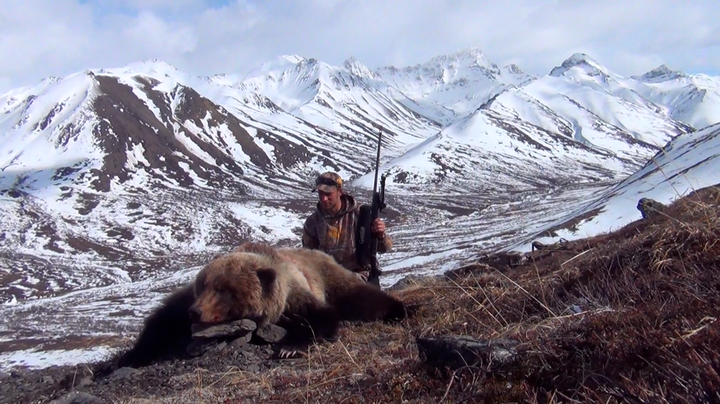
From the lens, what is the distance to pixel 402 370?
9.55 feet

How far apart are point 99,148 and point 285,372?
128 meters

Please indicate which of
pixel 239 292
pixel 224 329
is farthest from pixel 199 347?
pixel 239 292

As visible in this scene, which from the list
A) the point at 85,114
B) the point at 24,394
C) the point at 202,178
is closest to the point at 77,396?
the point at 24,394

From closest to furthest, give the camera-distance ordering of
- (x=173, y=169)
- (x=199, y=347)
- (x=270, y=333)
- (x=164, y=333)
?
(x=199, y=347)
(x=270, y=333)
(x=164, y=333)
(x=173, y=169)

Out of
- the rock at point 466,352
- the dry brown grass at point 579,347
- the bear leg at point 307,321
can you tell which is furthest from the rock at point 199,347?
the rock at point 466,352

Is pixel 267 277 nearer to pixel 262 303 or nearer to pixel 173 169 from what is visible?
pixel 262 303

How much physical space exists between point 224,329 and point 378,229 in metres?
2.78

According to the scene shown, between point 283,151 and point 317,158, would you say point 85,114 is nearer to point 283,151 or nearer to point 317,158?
point 283,151

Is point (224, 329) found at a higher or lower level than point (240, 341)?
higher

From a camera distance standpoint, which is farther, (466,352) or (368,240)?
(368,240)

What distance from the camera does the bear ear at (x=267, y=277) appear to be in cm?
496

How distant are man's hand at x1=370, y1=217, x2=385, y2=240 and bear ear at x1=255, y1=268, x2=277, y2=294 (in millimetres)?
2323

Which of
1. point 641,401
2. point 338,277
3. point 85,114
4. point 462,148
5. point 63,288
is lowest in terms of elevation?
point 641,401

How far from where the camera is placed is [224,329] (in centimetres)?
476
